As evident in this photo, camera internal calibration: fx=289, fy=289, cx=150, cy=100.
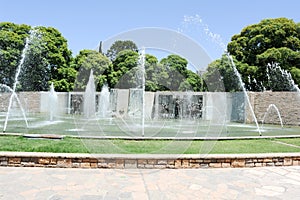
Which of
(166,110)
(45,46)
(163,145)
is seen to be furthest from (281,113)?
(45,46)

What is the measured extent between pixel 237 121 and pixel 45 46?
55.8ft

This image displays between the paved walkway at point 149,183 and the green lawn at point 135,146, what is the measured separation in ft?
4.26

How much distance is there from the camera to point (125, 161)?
4.88m

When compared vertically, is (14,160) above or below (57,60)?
below

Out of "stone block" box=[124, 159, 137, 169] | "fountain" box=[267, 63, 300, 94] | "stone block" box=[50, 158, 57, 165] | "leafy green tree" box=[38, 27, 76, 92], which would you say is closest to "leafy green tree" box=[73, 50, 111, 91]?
"leafy green tree" box=[38, 27, 76, 92]

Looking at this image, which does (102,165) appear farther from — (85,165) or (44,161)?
(44,161)

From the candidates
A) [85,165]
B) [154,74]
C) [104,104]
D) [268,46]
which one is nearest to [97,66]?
[154,74]

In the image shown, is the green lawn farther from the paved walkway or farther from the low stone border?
the paved walkway

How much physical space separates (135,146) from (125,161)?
1869 mm

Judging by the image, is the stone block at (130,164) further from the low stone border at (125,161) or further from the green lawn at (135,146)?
the green lawn at (135,146)

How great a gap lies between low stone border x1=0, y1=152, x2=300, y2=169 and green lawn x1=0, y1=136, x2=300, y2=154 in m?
0.97

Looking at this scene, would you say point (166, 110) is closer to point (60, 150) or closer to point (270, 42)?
point (270, 42)

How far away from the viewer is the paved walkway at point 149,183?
3.63 meters

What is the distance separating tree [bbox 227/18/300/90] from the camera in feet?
65.6
